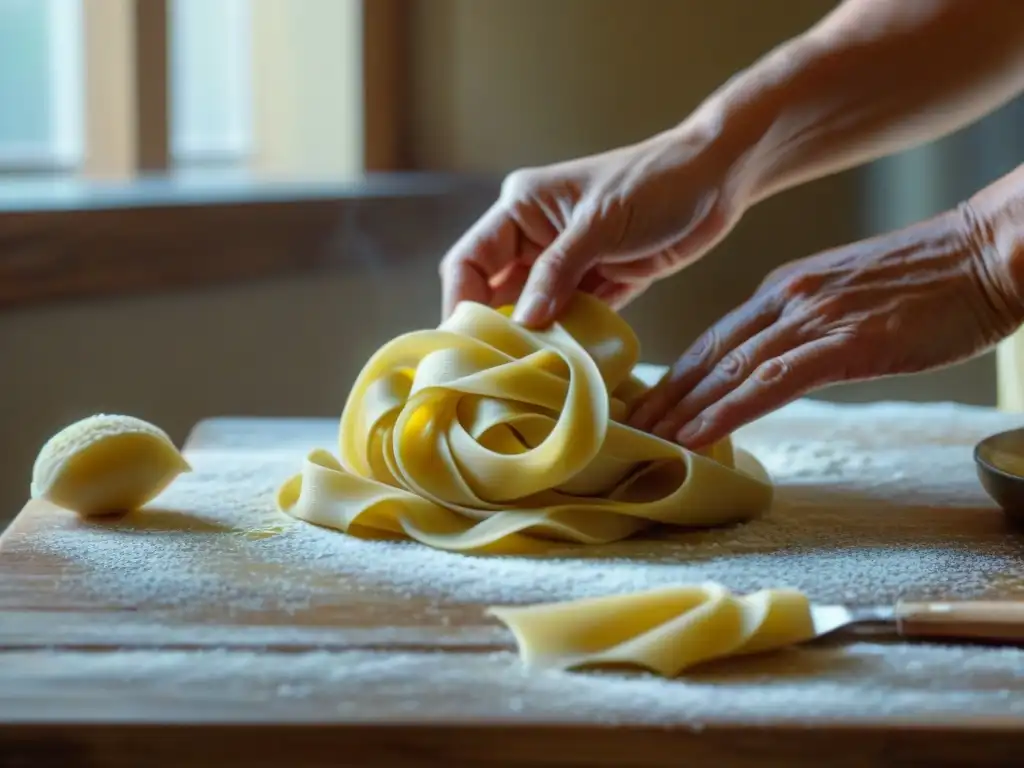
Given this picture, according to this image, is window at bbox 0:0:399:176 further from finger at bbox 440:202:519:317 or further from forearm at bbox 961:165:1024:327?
forearm at bbox 961:165:1024:327

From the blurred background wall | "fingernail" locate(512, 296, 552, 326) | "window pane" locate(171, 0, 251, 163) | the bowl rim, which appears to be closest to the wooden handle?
the bowl rim

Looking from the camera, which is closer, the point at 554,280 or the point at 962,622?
the point at 962,622

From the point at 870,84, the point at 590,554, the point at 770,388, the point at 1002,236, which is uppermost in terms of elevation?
the point at 870,84

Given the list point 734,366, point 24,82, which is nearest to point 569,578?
point 734,366

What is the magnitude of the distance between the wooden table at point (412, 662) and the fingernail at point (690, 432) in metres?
0.09

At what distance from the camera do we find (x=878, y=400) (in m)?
3.27

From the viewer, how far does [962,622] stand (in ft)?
2.81

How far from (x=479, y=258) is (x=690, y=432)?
40cm

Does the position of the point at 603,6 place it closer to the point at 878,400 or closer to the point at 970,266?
the point at 878,400

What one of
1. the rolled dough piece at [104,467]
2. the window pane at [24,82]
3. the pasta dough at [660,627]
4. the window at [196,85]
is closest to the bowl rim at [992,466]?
the pasta dough at [660,627]

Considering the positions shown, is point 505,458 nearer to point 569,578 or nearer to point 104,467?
point 569,578

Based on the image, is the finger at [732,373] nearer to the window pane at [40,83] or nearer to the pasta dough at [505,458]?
the pasta dough at [505,458]

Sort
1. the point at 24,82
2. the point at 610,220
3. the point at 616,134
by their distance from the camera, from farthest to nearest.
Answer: the point at 616,134
the point at 24,82
the point at 610,220

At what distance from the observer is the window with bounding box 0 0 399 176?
2.40m
